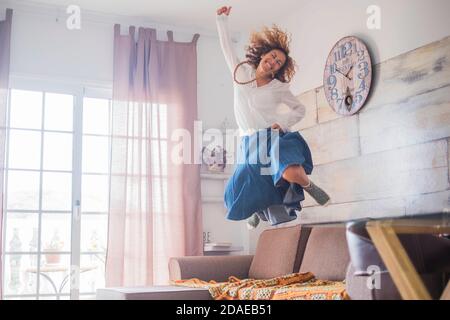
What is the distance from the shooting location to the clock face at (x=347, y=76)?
406 centimetres

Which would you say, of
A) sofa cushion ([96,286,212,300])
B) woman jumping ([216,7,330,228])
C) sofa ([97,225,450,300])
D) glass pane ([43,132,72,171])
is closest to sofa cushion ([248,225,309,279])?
sofa ([97,225,450,300])

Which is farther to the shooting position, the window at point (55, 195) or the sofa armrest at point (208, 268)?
the window at point (55, 195)

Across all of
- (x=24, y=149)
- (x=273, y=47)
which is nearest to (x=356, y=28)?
(x=273, y=47)

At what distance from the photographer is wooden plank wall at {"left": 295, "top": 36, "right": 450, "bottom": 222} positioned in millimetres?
3479

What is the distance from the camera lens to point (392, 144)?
12.5ft

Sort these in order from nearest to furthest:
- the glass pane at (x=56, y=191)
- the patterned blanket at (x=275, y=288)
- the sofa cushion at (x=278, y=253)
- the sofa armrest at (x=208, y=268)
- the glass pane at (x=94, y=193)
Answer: the patterned blanket at (x=275, y=288), the sofa cushion at (x=278, y=253), the sofa armrest at (x=208, y=268), the glass pane at (x=56, y=191), the glass pane at (x=94, y=193)

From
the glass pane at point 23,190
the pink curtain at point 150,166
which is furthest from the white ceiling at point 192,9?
the glass pane at point 23,190

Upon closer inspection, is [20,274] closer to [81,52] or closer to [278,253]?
[81,52]

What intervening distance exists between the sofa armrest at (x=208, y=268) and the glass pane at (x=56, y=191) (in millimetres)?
1028

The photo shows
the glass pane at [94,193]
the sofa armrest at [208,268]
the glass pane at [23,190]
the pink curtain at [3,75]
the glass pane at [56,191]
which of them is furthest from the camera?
the glass pane at [94,193]

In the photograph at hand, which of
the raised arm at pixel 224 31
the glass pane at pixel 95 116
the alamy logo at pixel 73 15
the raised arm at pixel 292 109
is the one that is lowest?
the raised arm at pixel 292 109

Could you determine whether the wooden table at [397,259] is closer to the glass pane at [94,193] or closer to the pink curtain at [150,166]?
the pink curtain at [150,166]

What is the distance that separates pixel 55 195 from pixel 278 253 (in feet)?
5.92
